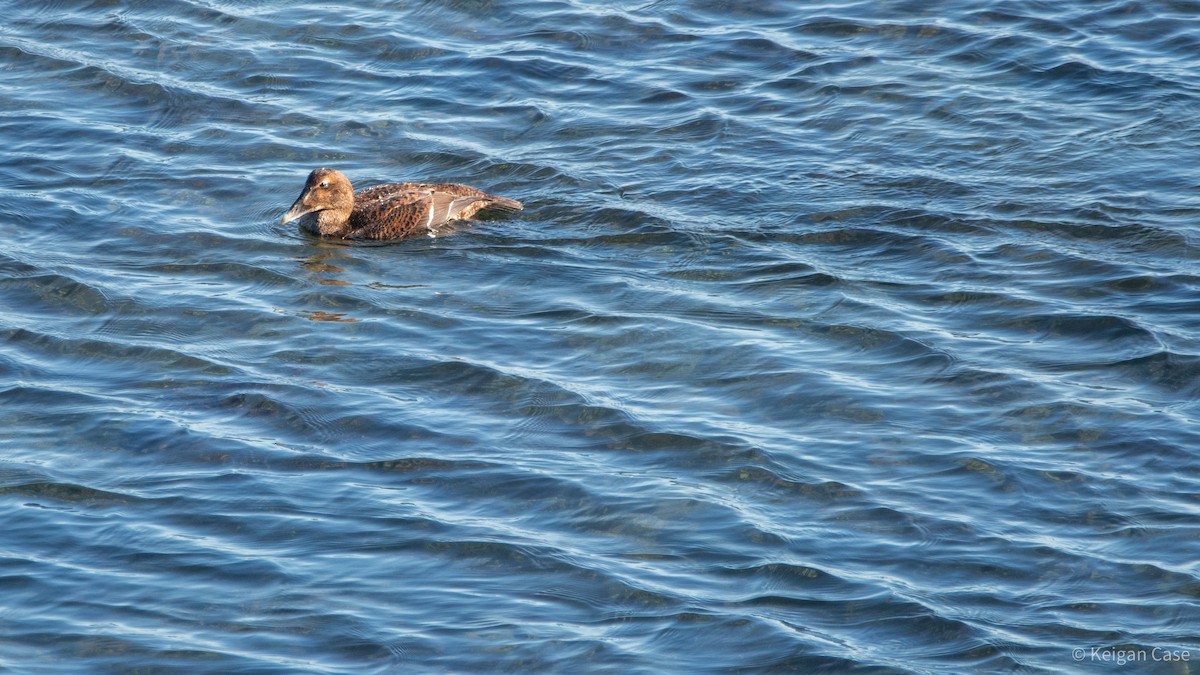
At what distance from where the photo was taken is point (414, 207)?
11.9m

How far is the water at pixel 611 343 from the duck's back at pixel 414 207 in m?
0.23

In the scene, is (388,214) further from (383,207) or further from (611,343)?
(611,343)

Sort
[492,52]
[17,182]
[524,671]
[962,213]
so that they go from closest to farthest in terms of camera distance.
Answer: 1. [524,671]
2. [962,213]
3. [17,182]
4. [492,52]

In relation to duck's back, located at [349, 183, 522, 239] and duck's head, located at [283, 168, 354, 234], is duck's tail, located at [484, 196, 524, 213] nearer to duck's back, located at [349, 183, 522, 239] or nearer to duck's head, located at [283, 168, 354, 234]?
duck's back, located at [349, 183, 522, 239]

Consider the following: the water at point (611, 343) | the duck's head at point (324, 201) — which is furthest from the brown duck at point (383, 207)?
the water at point (611, 343)

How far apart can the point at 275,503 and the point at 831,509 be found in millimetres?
2885

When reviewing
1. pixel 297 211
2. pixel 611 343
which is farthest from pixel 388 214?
pixel 611 343

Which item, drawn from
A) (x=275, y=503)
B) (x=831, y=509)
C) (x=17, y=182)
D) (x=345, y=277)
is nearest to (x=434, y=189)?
(x=345, y=277)

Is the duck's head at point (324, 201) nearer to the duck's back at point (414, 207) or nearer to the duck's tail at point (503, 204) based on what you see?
the duck's back at point (414, 207)

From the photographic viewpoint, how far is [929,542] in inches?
307

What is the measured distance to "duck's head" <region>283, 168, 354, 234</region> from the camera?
12164 millimetres

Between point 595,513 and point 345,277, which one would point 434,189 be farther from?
point 595,513

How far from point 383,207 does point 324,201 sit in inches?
19.8

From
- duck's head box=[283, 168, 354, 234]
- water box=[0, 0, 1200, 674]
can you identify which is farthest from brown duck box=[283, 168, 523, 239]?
water box=[0, 0, 1200, 674]
